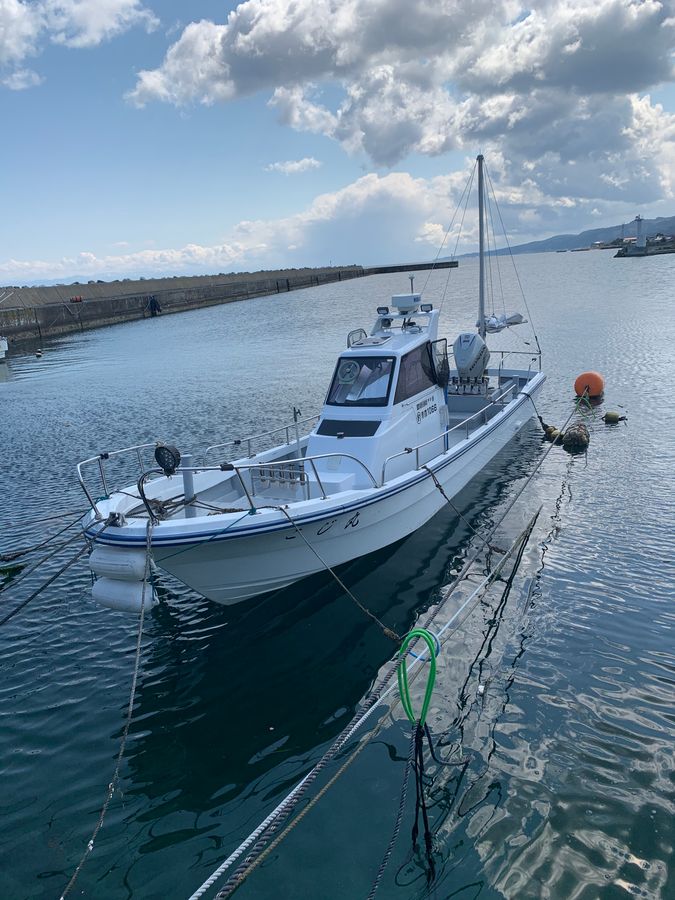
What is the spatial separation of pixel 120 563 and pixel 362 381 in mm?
6381

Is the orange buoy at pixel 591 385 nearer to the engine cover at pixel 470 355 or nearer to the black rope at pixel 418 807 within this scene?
the engine cover at pixel 470 355

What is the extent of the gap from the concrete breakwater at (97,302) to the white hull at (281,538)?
54.8 metres

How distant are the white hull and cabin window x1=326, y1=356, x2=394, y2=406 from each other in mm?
1735

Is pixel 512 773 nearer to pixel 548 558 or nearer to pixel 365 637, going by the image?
pixel 365 637

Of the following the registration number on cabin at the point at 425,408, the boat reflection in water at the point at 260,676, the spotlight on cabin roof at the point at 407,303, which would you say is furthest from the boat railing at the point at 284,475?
the spotlight on cabin roof at the point at 407,303

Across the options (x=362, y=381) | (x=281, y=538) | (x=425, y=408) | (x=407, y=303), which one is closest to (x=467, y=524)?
(x=425, y=408)

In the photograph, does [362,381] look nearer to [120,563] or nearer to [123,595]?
[120,563]

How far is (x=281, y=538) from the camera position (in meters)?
9.20

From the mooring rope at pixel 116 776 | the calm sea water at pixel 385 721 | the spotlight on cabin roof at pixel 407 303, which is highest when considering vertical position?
the spotlight on cabin roof at pixel 407 303

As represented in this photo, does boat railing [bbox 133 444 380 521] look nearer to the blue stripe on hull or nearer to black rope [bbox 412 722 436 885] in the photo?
the blue stripe on hull

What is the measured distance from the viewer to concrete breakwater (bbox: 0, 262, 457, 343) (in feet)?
191

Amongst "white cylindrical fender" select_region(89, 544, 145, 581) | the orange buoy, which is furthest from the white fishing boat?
the orange buoy

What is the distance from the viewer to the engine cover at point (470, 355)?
Result: 17.3 m

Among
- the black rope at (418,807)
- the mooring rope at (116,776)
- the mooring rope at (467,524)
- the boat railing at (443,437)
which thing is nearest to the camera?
the black rope at (418,807)
